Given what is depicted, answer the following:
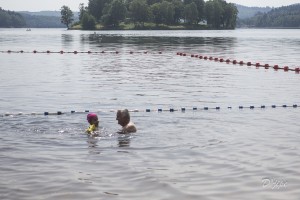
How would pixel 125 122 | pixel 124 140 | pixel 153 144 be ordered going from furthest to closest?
pixel 125 122 → pixel 124 140 → pixel 153 144

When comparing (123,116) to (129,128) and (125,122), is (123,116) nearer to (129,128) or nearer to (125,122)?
(125,122)

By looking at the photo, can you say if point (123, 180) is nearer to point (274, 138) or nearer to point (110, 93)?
point (274, 138)

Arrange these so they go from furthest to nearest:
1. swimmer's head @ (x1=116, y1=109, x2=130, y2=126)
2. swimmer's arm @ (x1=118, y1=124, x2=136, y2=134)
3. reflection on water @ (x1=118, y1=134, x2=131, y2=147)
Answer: swimmer's head @ (x1=116, y1=109, x2=130, y2=126)
swimmer's arm @ (x1=118, y1=124, x2=136, y2=134)
reflection on water @ (x1=118, y1=134, x2=131, y2=147)

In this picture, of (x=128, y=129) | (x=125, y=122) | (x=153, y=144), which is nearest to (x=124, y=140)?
Result: (x=128, y=129)

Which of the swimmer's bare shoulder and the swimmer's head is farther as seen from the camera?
the swimmer's head

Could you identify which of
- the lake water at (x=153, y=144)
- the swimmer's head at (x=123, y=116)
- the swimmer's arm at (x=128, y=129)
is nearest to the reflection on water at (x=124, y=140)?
the lake water at (x=153, y=144)

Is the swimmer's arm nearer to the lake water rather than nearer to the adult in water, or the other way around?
the adult in water

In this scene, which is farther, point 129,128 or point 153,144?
point 129,128

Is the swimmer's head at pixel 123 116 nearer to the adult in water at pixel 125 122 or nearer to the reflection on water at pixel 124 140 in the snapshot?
the adult in water at pixel 125 122

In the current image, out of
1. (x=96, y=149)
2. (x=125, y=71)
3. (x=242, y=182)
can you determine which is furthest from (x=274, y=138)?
(x=125, y=71)

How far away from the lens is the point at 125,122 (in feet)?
48.5

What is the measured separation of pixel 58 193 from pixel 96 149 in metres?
3.45

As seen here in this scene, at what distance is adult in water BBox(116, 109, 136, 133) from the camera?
47.6 feet

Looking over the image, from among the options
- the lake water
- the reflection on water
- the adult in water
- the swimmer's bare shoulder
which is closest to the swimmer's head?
the adult in water
